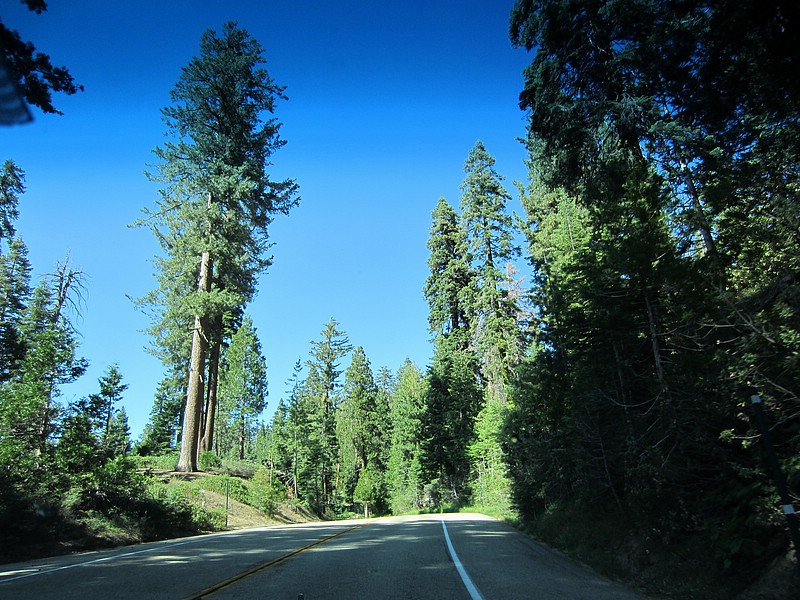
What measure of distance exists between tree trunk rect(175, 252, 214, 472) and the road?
41.7 ft

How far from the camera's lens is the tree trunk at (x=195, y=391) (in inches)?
906

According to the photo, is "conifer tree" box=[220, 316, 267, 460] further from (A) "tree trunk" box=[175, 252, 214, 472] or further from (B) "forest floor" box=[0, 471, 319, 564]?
(B) "forest floor" box=[0, 471, 319, 564]

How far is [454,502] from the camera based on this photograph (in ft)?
134

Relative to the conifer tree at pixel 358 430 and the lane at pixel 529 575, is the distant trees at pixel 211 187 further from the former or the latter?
the conifer tree at pixel 358 430

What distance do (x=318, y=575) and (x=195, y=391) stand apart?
1825 cm

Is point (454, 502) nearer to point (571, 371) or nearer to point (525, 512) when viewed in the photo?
point (525, 512)

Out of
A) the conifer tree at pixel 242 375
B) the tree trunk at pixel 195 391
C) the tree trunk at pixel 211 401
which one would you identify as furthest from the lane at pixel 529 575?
the conifer tree at pixel 242 375

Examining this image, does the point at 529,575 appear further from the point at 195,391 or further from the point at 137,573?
the point at 195,391

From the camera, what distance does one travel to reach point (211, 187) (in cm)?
2456

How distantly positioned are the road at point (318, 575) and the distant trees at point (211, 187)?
47.8 feet

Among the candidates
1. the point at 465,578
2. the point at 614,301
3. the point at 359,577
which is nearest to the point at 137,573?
the point at 359,577

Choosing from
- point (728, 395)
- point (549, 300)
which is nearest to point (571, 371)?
point (549, 300)

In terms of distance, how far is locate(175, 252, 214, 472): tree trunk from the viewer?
75.5 feet

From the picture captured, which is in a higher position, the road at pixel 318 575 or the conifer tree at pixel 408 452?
the conifer tree at pixel 408 452
